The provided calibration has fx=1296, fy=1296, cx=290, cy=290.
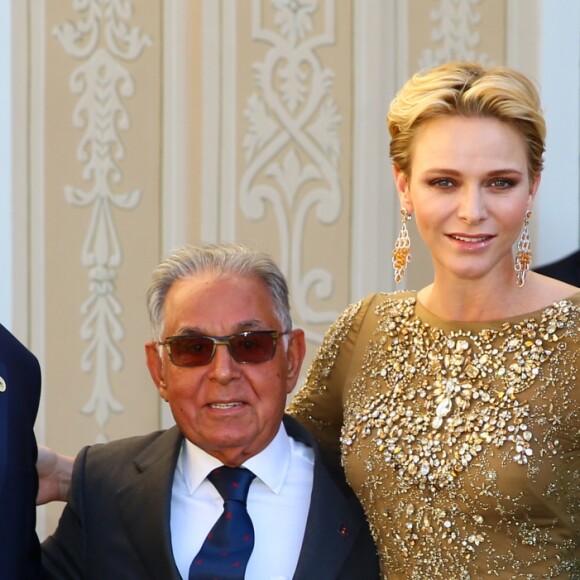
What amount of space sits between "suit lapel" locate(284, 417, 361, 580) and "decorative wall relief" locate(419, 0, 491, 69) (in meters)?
1.84

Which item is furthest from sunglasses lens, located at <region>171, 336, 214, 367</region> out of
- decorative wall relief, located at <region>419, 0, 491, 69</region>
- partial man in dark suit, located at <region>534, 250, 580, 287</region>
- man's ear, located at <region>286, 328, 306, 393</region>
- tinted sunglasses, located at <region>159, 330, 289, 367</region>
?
decorative wall relief, located at <region>419, 0, 491, 69</region>

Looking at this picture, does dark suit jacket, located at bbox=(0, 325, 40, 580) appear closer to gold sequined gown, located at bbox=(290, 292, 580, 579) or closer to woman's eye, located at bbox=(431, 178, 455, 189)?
gold sequined gown, located at bbox=(290, 292, 580, 579)

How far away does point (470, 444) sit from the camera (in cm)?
250

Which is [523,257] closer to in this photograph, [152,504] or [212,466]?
[212,466]

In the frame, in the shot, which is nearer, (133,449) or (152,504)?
(152,504)

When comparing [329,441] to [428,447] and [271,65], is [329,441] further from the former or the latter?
[271,65]

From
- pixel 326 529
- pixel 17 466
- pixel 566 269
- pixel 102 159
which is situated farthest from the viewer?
pixel 102 159

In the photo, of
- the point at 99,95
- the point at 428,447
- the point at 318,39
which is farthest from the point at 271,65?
the point at 428,447

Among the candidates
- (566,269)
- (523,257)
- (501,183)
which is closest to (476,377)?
(523,257)

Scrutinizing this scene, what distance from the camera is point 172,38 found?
4047mm

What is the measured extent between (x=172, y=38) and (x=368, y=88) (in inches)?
24.9

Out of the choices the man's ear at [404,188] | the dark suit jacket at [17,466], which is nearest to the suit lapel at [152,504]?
the dark suit jacket at [17,466]

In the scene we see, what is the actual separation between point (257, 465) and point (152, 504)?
23cm

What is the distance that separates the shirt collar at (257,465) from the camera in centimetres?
263
